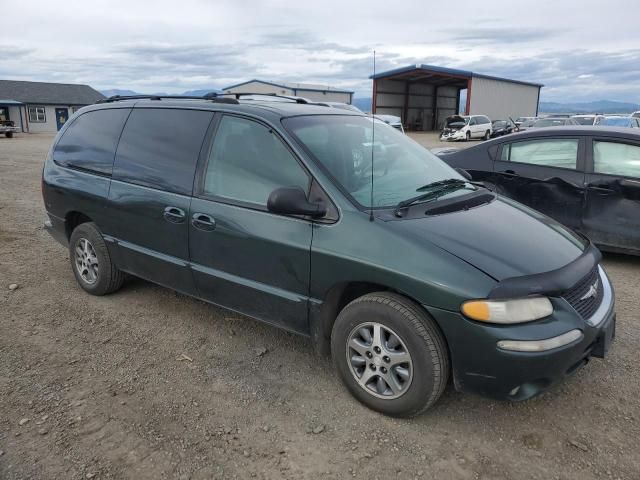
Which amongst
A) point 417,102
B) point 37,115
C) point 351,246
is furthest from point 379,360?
point 37,115

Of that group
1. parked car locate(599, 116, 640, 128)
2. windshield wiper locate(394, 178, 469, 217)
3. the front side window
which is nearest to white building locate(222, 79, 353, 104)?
the front side window

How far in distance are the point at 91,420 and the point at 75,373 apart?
612 millimetres

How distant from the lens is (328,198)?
10.1 feet

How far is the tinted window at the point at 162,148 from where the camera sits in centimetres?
373

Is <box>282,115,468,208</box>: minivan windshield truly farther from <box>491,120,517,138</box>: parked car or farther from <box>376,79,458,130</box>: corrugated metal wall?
<box>376,79,458,130</box>: corrugated metal wall

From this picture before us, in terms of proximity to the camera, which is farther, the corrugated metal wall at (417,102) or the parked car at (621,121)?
the corrugated metal wall at (417,102)

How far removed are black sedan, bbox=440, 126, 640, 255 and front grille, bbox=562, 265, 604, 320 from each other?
107 inches

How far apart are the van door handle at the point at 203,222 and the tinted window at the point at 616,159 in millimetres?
4317

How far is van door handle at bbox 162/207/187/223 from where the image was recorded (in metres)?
3.67

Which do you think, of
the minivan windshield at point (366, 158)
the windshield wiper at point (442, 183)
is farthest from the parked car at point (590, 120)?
the minivan windshield at point (366, 158)

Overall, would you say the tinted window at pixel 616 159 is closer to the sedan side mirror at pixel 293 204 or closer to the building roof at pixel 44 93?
the sedan side mirror at pixel 293 204

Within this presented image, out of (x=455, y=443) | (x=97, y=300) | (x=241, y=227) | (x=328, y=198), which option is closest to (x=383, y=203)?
(x=328, y=198)

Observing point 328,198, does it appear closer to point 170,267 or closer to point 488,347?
point 488,347

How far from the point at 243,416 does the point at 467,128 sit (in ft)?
104
